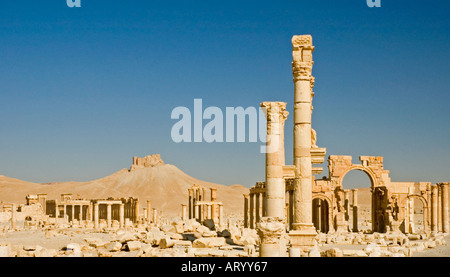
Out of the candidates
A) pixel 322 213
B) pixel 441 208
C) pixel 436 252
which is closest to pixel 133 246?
pixel 436 252

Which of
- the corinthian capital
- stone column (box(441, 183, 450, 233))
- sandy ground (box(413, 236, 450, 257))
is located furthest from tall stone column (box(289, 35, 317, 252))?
stone column (box(441, 183, 450, 233))

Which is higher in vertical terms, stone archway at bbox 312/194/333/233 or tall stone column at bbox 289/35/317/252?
tall stone column at bbox 289/35/317/252

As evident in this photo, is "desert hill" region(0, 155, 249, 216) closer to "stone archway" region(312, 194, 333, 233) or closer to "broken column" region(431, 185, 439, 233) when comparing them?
"stone archway" region(312, 194, 333, 233)

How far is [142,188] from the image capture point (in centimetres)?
11781

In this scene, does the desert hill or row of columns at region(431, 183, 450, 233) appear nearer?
row of columns at region(431, 183, 450, 233)

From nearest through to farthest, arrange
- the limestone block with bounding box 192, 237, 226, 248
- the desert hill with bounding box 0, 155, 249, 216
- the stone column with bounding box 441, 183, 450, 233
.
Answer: the limestone block with bounding box 192, 237, 226, 248 → the stone column with bounding box 441, 183, 450, 233 → the desert hill with bounding box 0, 155, 249, 216

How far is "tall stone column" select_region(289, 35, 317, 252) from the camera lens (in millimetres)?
18984

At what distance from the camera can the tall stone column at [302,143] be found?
62.3 feet

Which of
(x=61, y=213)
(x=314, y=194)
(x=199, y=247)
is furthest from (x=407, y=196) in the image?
(x=61, y=213)

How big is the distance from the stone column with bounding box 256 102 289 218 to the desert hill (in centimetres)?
7864

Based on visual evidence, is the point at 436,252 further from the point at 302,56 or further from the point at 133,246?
the point at 133,246

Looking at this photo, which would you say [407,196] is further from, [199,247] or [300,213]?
[300,213]
